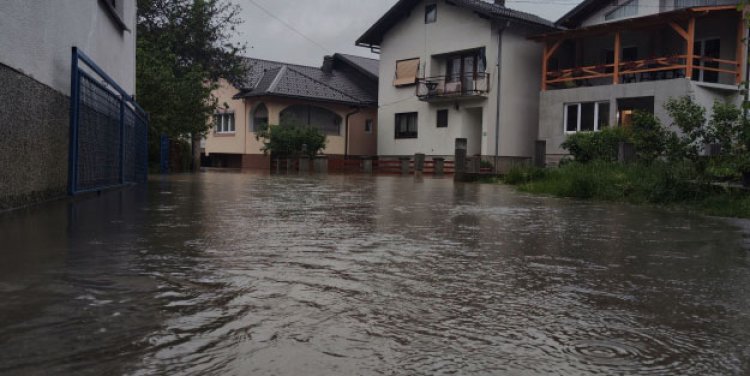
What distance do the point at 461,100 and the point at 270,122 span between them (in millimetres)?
11347

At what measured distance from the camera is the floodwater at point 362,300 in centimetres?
219

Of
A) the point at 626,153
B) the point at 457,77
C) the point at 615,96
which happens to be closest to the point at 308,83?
the point at 457,77

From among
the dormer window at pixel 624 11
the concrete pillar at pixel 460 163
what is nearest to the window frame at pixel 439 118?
the dormer window at pixel 624 11

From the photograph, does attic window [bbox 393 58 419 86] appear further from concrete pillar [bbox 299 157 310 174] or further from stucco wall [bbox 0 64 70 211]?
stucco wall [bbox 0 64 70 211]

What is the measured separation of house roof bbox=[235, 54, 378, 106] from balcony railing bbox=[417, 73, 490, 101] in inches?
244

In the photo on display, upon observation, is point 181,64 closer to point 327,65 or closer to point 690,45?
point 327,65

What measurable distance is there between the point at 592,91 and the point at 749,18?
2097 cm

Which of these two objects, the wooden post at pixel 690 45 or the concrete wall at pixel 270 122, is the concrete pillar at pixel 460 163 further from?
the concrete wall at pixel 270 122

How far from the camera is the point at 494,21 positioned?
29.5 m

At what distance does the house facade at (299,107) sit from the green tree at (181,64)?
15.0 feet

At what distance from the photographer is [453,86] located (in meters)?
31.0

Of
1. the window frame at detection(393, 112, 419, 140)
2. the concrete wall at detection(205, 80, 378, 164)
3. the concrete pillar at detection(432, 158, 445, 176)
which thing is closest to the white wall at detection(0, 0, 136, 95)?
the concrete pillar at detection(432, 158, 445, 176)

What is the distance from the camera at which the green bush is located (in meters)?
15.3

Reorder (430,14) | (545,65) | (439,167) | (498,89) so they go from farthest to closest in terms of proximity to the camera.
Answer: (430,14)
(498,89)
(439,167)
(545,65)
